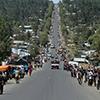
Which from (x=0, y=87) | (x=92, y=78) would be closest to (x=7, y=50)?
(x=92, y=78)

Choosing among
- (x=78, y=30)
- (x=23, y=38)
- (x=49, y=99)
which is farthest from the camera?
(x=78, y=30)

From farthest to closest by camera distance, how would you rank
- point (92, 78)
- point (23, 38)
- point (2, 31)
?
point (23, 38)
point (2, 31)
point (92, 78)

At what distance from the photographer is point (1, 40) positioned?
70.4 meters

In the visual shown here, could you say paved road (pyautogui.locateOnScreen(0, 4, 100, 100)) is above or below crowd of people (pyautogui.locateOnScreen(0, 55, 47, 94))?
below

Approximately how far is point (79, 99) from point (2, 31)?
58.8 m

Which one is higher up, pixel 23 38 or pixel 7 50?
pixel 23 38

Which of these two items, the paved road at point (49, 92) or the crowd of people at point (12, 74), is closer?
the paved road at point (49, 92)

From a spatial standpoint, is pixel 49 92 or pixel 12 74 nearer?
pixel 49 92

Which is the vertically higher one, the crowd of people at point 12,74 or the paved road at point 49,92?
the crowd of people at point 12,74

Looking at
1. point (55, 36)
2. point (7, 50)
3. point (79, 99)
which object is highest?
point (55, 36)

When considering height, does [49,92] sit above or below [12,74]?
below

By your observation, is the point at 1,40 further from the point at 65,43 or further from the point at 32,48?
the point at 65,43

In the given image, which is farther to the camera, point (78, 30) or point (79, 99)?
point (78, 30)

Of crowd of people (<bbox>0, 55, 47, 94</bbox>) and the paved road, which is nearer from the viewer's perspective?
the paved road
